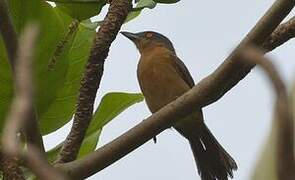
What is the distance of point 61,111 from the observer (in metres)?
1.85

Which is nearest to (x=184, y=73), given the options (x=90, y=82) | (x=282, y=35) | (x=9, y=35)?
(x=90, y=82)

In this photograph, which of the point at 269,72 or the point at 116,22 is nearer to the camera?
the point at 269,72

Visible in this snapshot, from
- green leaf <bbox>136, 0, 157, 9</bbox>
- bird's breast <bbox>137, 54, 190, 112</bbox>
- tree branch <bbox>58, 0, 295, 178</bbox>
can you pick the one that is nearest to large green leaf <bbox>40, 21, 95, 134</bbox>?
green leaf <bbox>136, 0, 157, 9</bbox>

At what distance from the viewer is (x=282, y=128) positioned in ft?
0.93

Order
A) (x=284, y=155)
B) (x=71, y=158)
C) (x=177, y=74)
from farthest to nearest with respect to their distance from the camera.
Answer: (x=177, y=74) < (x=71, y=158) < (x=284, y=155)

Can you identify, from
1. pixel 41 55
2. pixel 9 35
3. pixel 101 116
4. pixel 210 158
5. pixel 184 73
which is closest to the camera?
pixel 9 35

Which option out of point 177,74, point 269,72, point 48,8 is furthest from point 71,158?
point 177,74

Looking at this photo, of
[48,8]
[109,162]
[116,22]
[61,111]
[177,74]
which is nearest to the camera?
[109,162]

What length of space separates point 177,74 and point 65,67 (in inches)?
72.1

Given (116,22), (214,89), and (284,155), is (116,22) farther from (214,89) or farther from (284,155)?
(284,155)

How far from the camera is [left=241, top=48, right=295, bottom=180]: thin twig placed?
11.2 inches

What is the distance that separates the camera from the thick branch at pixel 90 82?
1.47 metres

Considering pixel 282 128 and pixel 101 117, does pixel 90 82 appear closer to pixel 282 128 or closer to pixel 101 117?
pixel 101 117

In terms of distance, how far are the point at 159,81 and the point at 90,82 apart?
6.45 feet
